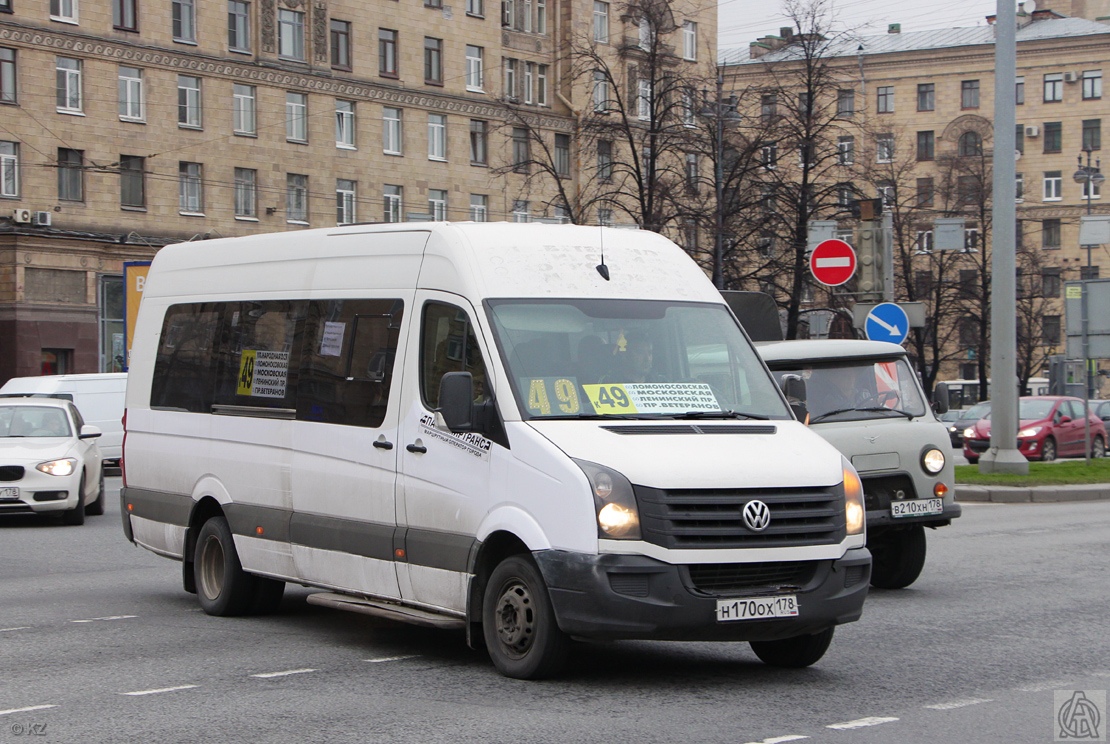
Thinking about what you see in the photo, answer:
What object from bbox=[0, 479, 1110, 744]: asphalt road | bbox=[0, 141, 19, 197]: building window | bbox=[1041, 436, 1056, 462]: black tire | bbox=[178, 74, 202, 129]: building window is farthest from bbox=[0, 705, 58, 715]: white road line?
bbox=[178, 74, 202, 129]: building window

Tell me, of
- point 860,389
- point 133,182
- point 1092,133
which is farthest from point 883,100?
point 860,389

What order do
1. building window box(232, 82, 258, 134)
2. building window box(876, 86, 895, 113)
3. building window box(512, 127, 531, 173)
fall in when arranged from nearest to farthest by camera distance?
1. building window box(232, 82, 258, 134)
2. building window box(512, 127, 531, 173)
3. building window box(876, 86, 895, 113)

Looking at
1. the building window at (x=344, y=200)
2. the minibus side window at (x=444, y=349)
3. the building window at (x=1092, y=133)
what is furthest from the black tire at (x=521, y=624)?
the building window at (x=1092, y=133)

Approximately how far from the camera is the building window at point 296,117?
173ft

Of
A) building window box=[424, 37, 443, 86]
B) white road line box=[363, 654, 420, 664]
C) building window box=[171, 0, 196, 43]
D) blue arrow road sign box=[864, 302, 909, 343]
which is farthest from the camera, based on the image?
building window box=[424, 37, 443, 86]

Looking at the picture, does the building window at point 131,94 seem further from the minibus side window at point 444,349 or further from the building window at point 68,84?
the minibus side window at point 444,349

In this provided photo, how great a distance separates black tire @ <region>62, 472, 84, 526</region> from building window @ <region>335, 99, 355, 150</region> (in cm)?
3638

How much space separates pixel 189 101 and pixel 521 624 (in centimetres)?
4420

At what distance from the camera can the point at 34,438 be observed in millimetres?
19484

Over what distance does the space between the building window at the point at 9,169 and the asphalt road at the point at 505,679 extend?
35.0 meters

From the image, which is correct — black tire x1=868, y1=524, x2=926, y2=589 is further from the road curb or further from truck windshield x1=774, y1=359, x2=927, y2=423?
the road curb

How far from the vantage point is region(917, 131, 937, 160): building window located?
303 ft

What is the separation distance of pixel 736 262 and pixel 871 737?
38643 mm

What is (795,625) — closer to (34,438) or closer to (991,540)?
(991,540)
